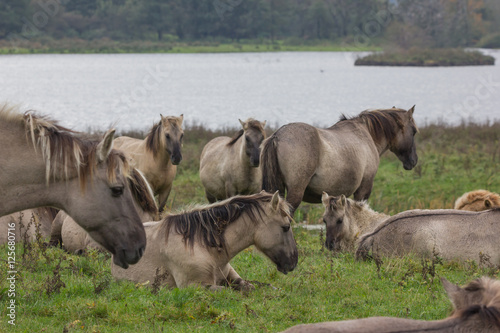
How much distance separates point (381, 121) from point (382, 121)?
22mm

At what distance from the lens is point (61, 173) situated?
4.47 metres

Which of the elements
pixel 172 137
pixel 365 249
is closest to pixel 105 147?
pixel 365 249

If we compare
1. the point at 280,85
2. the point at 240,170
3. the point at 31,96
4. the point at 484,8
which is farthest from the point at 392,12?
the point at 240,170

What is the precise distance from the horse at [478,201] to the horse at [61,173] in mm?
6963

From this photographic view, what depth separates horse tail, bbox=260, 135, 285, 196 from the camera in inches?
384

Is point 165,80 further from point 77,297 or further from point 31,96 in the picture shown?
point 77,297

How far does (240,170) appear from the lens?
38.7 feet

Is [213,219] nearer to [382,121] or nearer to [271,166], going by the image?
[271,166]

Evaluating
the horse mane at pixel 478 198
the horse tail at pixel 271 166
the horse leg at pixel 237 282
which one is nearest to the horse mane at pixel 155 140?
the horse tail at pixel 271 166

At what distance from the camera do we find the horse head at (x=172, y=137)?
11920 millimetres

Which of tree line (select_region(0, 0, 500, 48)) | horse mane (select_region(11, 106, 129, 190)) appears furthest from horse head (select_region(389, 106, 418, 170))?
tree line (select_region(0, 0, 500, 48))

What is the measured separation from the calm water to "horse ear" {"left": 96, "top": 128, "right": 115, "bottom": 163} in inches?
812

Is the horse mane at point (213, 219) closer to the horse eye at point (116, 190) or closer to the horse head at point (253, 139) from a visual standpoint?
the horse eye at point (116, 190)

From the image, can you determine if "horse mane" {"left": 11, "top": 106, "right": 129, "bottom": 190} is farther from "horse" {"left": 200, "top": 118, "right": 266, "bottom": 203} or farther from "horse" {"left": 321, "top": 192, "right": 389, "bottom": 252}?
"horse" {"left": 200, "top": 118, "right": 266, "bottom": 203}
